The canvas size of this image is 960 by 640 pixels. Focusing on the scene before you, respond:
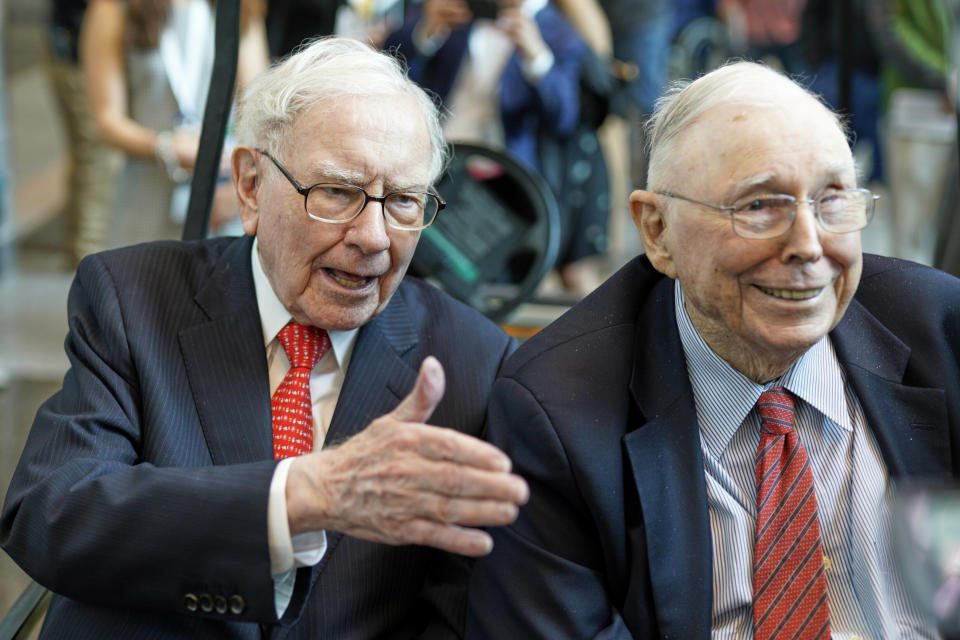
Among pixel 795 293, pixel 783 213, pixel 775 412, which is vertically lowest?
pixel 775 412

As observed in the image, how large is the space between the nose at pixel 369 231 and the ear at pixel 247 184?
0.82 ft

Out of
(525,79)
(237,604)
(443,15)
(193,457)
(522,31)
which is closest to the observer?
(237,604)

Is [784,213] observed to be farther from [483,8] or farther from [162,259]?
[483,8]

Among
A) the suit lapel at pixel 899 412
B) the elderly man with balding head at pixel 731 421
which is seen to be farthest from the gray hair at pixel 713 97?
the suit lapel at pixel 899 412

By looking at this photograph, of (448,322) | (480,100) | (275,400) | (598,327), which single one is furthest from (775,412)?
(480,100)

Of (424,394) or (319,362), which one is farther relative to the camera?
(319,362)

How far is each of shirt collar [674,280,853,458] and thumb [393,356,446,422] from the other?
1.74 feet

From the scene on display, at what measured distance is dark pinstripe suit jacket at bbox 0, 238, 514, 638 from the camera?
158 centimetres

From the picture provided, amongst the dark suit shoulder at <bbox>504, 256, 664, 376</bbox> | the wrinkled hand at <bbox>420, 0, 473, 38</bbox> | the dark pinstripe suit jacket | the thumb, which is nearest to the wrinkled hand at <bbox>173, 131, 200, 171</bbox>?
the wrinkled hand at <bbox>420, 0, 473, 38</bbox>

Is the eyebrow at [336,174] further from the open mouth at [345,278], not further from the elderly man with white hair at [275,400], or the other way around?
the open mouth at [345,278]

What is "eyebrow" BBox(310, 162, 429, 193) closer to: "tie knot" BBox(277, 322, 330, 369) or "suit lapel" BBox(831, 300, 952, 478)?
"tie knot" BBox(277, 322, 330, 369)

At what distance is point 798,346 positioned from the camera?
165 cm

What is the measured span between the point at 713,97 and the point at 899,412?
593 mm

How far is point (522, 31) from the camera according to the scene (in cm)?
370
